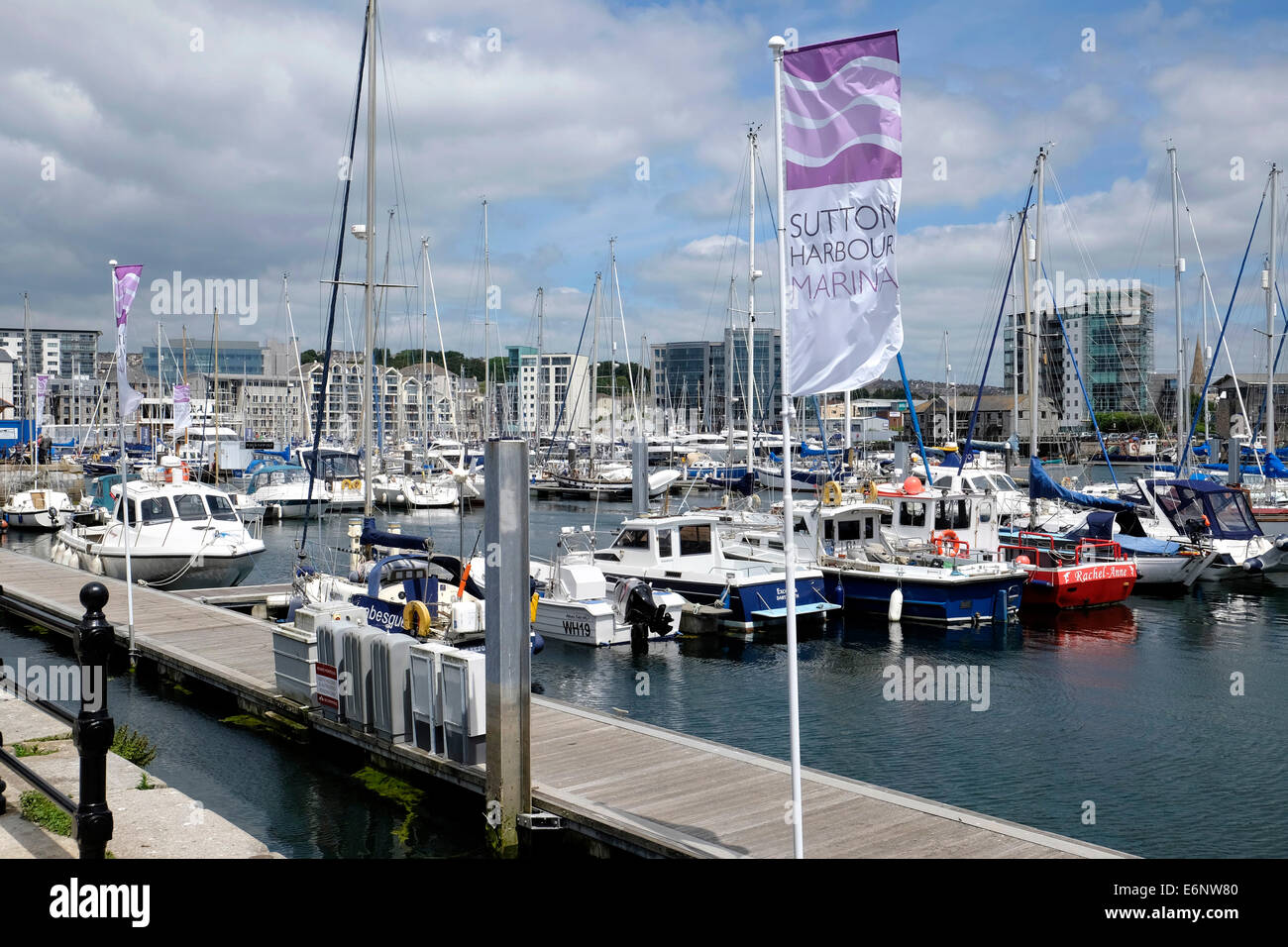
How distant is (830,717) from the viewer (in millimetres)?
18922

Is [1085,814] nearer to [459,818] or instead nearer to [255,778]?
[459,818]

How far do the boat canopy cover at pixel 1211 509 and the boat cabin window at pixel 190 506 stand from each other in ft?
101

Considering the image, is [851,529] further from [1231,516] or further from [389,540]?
[1231,516]

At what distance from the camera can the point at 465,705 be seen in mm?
11742

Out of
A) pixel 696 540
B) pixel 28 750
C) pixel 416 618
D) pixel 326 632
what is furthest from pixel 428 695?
pixel 696 540

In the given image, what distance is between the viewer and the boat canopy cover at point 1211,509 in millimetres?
36188

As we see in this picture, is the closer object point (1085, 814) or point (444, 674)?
point (444, 674)

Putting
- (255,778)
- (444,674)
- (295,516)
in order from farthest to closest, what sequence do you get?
(295,516) < (255,778) < (444,674)

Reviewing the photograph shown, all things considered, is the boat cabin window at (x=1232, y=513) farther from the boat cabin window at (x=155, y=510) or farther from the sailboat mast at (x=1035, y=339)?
the boat cabin window at (x=155, y=510)

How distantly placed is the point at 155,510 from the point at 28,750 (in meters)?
21.6

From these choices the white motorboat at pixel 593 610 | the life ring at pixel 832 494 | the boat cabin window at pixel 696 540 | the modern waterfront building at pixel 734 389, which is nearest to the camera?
the white motorboat at pixel 593 610

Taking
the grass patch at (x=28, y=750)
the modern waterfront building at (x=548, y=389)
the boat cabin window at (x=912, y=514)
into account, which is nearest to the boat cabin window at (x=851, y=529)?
the boat cabin window at (x=912, y=514)
